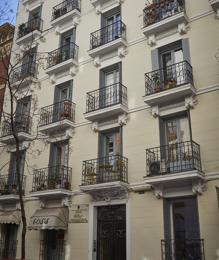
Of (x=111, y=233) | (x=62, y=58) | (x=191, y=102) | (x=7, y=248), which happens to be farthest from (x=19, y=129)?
(x=191, y=102)

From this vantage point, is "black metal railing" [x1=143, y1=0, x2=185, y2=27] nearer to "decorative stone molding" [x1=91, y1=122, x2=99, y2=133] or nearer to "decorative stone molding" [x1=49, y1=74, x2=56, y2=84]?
"decorative stone molding" [x1=91, y1=122, x2=99, y2=133]

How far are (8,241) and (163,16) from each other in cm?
1275

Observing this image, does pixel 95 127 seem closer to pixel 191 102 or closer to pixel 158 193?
pixel 158 193

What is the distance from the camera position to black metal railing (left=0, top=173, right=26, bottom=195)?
54.9 ft

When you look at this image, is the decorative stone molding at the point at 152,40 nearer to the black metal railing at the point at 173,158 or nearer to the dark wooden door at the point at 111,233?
the black metal railing at the point at 173,158

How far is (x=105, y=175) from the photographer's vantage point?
13.8 meters

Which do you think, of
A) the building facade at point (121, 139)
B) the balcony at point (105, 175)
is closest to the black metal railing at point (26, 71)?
the building facade at point (121, 139)

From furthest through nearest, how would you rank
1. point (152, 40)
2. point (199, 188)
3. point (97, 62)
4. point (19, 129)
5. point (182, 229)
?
A: 1. point (19, 129)
2. point (97, 62)
3. point (152, 40)
4. point (182, 229)
5. point (199, 188)

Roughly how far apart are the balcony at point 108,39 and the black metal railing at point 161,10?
1267 millimetres

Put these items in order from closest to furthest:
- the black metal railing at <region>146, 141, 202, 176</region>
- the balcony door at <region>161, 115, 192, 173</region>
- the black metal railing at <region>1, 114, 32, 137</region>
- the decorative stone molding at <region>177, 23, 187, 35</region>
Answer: the black metal railing at <region>146, 141, 202, 176</region> < the balcony door at <region>161, 115, 192, 173</region> < the decorative stone molding at <region>177, 23, 187, 35</region> < the black metal railing at <region>1, 114, 32, 137</region>

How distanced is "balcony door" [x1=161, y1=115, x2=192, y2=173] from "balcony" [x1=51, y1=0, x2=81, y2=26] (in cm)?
875

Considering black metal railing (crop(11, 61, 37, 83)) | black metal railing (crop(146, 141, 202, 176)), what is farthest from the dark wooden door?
black metal railing (crop(11, 61, 37, 83))

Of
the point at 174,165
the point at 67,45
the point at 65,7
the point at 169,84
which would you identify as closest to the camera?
the point at 174,165

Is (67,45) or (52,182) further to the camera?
(67,45)
